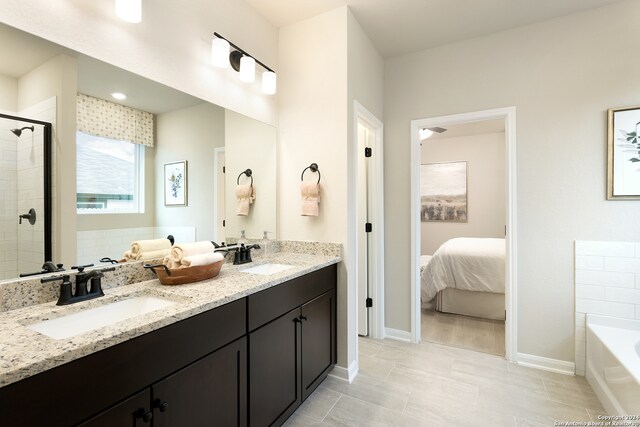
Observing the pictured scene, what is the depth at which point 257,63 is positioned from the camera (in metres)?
2.26

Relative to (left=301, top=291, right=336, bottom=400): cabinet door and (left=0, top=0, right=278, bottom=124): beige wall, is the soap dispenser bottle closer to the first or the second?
(left=301, top=291, right=336, bottom=400): cabinet door

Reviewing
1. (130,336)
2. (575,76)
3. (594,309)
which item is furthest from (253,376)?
(575,76)

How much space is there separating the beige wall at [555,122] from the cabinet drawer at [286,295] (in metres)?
1.66

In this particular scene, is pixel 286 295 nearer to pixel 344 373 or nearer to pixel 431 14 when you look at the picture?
pixel 344 373

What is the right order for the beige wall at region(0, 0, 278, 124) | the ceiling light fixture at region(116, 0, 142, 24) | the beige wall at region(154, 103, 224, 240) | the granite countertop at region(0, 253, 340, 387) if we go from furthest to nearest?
the beige wall at region(154, 103, 224, 240) < the ceiling light fixture at region(116, 0, 142, 24) < the beige wall at region(0, 0, 278, 124) < the granite countertop at region(0, 253, 340, 387)

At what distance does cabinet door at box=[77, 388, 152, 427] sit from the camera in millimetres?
920

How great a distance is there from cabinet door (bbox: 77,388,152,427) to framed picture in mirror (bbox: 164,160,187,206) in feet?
3.48

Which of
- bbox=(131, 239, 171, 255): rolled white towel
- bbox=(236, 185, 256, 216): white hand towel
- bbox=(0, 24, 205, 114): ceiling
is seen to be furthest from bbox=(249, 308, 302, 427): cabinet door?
bbox=(0, 24, 205, 114): ceiling

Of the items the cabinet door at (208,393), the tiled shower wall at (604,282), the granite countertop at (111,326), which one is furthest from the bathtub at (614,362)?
the cabinet door at (208,393)

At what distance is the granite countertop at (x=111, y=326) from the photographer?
797mm

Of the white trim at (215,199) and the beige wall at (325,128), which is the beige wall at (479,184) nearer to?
the beige wall at (325,128)

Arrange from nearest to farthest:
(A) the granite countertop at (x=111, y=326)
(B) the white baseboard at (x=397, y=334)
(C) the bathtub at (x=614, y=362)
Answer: (A) the granite countertop at (x=111, y=326) → (C) the bathtub at (x=614, y=362) → (B) the white baseboard at (x=397, y=334)

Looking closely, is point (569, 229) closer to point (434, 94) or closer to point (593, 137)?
point (593, 137)

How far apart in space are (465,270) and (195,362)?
3094 millimetres
